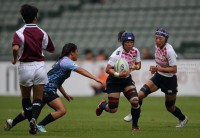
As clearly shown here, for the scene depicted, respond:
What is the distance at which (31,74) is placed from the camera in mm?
7242

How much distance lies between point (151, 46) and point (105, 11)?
575 centimetres

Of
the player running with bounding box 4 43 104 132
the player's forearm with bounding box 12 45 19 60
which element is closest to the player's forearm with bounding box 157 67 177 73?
the player running with bounding box 4 43 104 132

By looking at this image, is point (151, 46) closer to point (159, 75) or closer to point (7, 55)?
point (7, 55)

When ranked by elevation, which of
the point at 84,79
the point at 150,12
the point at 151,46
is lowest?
the point at 84,79

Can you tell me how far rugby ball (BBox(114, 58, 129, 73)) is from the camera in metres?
8.12

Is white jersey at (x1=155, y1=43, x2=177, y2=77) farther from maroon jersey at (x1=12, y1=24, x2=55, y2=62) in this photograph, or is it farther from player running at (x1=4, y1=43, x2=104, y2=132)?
maroon jersey at (x1=12, y1=24, x2=55, y2=62)

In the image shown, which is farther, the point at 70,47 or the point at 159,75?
the point at 159,75

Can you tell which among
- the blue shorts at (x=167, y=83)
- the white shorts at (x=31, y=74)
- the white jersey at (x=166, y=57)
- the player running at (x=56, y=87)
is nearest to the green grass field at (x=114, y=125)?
the player running at (x=56, y=87)

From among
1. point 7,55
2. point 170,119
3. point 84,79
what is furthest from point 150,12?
point 170,119

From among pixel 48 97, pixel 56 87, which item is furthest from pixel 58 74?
pixel 48 97

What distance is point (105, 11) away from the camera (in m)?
26.3

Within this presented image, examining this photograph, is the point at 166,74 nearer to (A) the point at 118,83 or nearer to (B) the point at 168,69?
(B) the point at 168,69

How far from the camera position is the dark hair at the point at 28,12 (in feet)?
23.7

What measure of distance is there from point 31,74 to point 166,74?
142 inches
